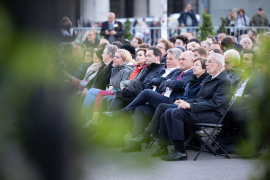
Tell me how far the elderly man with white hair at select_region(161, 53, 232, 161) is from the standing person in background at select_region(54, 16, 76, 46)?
13.8 ft

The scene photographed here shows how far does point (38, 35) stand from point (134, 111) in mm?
5096

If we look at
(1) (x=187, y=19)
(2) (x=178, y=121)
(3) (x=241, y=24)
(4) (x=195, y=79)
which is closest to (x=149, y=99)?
(4) (x=195, y=79)

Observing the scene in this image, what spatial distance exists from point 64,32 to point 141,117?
5.02 meters

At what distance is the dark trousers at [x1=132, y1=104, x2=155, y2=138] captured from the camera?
561 centimetres

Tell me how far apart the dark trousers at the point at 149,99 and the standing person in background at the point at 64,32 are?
4960 millimetres

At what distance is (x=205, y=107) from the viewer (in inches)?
Result: 189

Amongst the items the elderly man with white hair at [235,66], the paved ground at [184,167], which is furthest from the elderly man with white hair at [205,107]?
the elderly man with white hair at [235,66]

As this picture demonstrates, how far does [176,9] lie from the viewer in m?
41.0

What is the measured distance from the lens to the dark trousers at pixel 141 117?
5.61 metres

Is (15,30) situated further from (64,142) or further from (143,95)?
(143,95)

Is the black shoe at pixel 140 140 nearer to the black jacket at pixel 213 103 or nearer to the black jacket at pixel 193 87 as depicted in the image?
the black jacket at pixel 193 87

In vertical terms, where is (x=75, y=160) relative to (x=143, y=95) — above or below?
above

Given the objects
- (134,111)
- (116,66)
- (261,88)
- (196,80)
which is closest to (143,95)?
→ (134,111)

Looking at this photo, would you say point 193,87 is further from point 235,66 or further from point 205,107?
point 235,66
